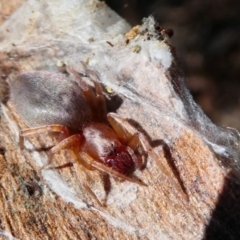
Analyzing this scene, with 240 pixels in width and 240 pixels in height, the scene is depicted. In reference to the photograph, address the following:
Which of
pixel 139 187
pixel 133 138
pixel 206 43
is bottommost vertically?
pixel 139 187

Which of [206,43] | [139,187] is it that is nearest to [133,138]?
[139,187]

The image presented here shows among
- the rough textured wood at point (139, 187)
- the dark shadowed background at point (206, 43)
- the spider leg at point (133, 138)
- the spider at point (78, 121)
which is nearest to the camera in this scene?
the rough textured wood at point (139, 187)

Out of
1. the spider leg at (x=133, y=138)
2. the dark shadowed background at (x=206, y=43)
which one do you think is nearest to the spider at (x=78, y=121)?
the spider leg at (x=133, y=138)

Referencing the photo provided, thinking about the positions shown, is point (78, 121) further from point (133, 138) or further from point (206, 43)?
point (206, 43)

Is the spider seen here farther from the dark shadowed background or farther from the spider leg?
the dark shadowed background

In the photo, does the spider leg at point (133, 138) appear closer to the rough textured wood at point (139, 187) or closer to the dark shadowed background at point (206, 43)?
the rough textured wood at point (139, 187)

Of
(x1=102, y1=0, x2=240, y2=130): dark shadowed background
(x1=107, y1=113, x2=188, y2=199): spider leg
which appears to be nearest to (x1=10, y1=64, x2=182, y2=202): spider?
(x1=107, y1=113, x2=188, y2=199): spider leg

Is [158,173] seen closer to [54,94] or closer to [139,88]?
[139,88]
